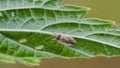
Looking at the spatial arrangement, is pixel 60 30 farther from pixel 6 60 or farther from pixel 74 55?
pixel 6 60

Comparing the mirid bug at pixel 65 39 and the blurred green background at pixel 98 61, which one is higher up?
the mirid bug at pixel 65 39

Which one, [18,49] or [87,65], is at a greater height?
[18,49]

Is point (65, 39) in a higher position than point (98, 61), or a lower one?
higher

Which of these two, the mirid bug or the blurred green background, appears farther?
the blurred green background

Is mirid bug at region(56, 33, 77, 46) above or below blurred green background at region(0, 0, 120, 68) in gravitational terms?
above

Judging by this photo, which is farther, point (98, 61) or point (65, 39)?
point (98, 61)

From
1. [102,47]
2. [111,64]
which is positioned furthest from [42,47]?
[111,64]

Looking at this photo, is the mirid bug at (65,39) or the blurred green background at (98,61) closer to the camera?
the mirid bug at (65,39)

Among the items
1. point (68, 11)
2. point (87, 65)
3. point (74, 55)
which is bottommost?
point (87, 65)
